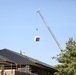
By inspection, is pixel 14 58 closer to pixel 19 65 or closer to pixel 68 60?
pixel 19 65

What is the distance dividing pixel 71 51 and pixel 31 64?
8.26 m

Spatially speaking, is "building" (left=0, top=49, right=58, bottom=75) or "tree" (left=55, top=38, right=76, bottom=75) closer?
"building" (left=0, top=49, right=58, bottom=75)

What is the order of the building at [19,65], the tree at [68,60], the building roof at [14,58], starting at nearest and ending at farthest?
the building at [19,65], the building roof at [14,58], the tree at [68,60]

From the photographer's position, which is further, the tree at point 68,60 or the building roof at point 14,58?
the tree at point 68,60

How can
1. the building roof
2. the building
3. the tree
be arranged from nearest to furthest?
1. the building
2. the building roof
3. the tree

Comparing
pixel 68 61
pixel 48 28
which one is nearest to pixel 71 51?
pixel 68 61

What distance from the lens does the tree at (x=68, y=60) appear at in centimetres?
4175

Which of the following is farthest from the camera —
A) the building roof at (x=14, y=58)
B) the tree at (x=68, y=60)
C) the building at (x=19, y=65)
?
the tree at (x=68, y=60)

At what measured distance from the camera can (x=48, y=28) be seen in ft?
231

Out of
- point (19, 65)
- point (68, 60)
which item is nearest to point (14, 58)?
point (19, 65)

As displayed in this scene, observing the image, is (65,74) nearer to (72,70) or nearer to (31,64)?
(72,70)

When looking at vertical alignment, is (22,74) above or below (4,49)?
below

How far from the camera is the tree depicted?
41.8m

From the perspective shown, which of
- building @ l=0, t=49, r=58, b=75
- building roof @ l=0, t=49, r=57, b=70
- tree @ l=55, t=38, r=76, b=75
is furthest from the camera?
tree @ l=55, t=38, r=76, b=75
